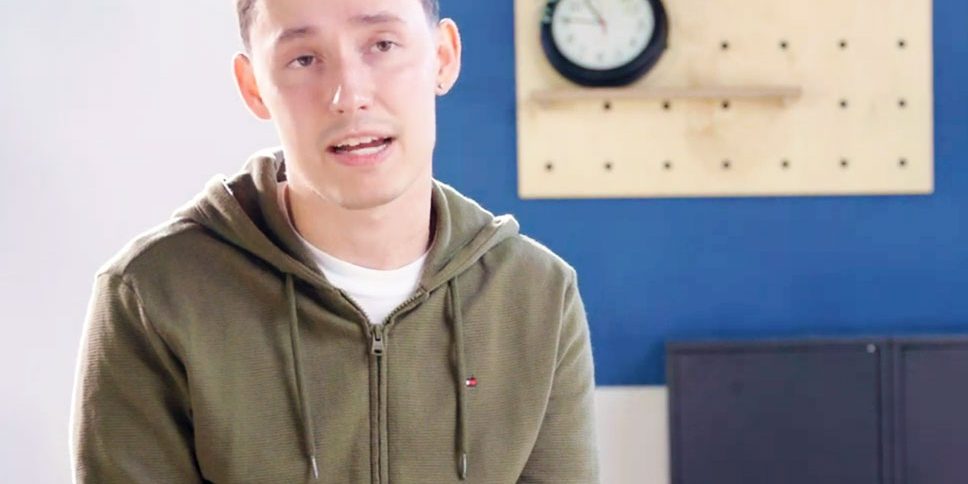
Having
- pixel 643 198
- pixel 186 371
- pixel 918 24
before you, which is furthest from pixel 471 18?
pixel 186 371

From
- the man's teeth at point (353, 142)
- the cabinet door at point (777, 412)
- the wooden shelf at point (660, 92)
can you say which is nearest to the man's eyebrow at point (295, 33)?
the man's teeth at point (353, 142)

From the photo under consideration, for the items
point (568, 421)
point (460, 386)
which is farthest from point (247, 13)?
point (568, 421)

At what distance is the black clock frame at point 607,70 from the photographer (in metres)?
2.22

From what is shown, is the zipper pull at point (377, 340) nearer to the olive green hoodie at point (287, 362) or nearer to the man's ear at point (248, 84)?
the olive green hoodie at point (287, 362)

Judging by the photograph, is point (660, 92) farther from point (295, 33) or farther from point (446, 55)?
A: point (295, 33)

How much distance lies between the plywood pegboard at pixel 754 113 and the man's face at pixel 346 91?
1.18 m

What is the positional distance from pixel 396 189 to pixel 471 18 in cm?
124

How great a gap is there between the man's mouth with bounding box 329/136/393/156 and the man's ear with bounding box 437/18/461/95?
0.16 m

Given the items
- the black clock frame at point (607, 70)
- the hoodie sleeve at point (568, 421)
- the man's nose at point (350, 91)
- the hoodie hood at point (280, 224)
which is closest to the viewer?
the man's nose at point (350, 91)

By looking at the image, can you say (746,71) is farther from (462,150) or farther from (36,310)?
(36,310)

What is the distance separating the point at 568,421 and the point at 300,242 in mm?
379

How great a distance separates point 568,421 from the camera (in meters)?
1.31

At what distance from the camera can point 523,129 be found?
7.49 ft

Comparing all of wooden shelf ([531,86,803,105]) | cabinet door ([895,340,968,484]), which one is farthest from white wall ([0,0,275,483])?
cabinet door ([895,340,968,484])
